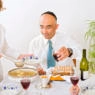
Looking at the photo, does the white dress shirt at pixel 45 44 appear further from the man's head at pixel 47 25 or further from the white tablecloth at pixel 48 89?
the white tablecloth at pixel 48 89

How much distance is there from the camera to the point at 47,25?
113 inches

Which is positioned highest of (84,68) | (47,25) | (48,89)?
(47,25)

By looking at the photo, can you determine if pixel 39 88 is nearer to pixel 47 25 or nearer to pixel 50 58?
pixel 50 58

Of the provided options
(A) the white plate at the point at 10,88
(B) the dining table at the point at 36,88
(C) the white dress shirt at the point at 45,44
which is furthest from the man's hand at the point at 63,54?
(A) the white plate at the point at 10,88

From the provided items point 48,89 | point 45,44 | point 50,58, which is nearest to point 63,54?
point 50,58

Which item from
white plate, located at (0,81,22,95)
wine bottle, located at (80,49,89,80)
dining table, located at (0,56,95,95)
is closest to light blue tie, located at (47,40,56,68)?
wine bottle, located at (80,49,89,80)

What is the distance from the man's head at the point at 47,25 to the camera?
2869mm

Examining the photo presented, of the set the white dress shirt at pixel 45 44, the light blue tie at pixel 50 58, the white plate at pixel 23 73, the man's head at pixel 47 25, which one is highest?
the man's head at pixel 47 25

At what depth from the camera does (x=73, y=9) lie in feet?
11.0

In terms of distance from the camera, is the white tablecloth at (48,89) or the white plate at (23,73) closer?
the white tablecloth at (48,89)

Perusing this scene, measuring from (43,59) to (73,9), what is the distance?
0.89 metres

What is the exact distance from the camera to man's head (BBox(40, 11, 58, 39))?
113 inches

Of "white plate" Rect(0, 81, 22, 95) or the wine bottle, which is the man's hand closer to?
the wine bottle

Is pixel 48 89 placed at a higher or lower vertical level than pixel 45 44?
lower
